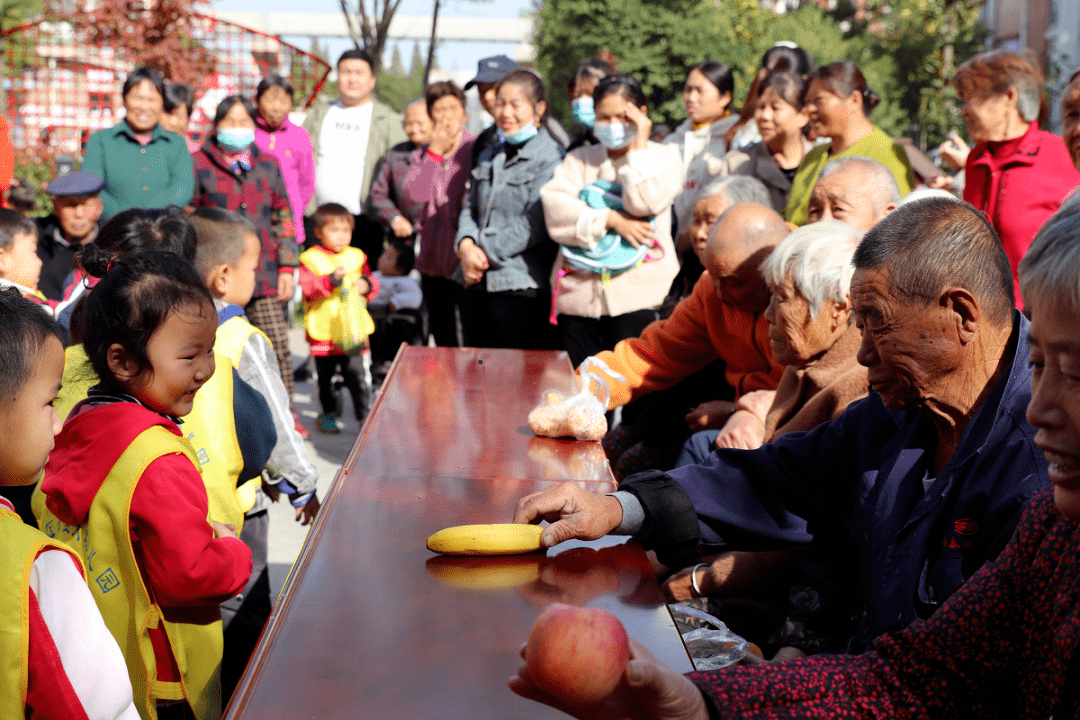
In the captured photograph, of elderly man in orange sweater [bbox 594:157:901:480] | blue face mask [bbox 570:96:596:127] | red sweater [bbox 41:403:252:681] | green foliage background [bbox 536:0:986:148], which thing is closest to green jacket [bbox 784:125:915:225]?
elderly man in orange sweater [bbox 594:157:901:480]

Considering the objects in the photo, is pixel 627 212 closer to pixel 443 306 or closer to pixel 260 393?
pixel 443 306

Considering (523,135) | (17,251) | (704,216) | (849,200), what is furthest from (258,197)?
(849,200)

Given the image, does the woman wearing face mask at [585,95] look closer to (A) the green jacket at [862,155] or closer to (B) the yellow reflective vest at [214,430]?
(A) the green jacket at [862,155]

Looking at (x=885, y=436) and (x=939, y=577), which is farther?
(x=885, y=436)

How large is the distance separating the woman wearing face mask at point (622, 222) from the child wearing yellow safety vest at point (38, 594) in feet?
10.4

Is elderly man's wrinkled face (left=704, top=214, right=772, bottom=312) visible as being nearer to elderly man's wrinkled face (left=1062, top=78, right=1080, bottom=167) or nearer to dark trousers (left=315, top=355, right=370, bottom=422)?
elderly man's wrinkled face (left=1062, top=78, right=1080, bottom=167)

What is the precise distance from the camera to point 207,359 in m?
2.12

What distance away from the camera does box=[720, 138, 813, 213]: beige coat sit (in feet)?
15.5

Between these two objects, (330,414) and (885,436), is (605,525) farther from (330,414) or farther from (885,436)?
(330,414)

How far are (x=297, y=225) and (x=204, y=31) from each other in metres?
6.90

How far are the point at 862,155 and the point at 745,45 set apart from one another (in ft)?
54.9

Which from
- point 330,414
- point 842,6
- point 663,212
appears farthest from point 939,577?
point 842,6

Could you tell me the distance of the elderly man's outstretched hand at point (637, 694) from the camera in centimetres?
106

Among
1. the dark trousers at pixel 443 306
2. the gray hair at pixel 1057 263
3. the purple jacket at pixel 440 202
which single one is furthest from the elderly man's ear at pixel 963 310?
the dark trousers at pixel 443 306
